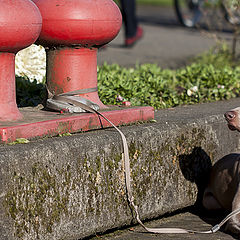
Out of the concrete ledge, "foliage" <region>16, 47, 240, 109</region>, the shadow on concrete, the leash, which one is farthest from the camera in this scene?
"foliage" <region>16, 47, 240, 109</region>

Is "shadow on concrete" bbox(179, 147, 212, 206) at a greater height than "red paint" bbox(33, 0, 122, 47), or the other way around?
"red paint" bbox(33, 0, 122, 47)

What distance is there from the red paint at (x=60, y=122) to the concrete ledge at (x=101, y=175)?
0.07 m

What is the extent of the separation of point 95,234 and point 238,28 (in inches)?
177

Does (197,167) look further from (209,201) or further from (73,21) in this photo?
(73,21)

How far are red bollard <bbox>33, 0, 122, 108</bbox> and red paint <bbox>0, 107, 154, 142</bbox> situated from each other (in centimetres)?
19

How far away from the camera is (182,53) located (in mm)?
8000

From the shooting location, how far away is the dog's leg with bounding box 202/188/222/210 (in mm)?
3674

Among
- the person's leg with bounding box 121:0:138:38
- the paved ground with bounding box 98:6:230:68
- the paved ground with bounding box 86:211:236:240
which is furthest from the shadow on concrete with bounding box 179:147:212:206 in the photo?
the person's leg with bounding box 121:0:138:38

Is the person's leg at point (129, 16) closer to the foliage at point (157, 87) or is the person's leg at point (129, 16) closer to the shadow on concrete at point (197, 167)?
the foliage at point (157, 87)

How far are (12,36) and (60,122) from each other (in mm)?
485

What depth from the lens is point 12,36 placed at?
9.20ft

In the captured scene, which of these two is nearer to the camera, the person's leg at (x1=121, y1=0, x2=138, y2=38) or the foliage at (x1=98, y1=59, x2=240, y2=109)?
the foliage at (x1=98, y1=59, x2=240, y2=109)

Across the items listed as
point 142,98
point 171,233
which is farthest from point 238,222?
point 142,98

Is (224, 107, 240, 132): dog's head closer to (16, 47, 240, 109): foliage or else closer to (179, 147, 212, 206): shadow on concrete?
(179, 147, 212, 206): shadow on concrete
